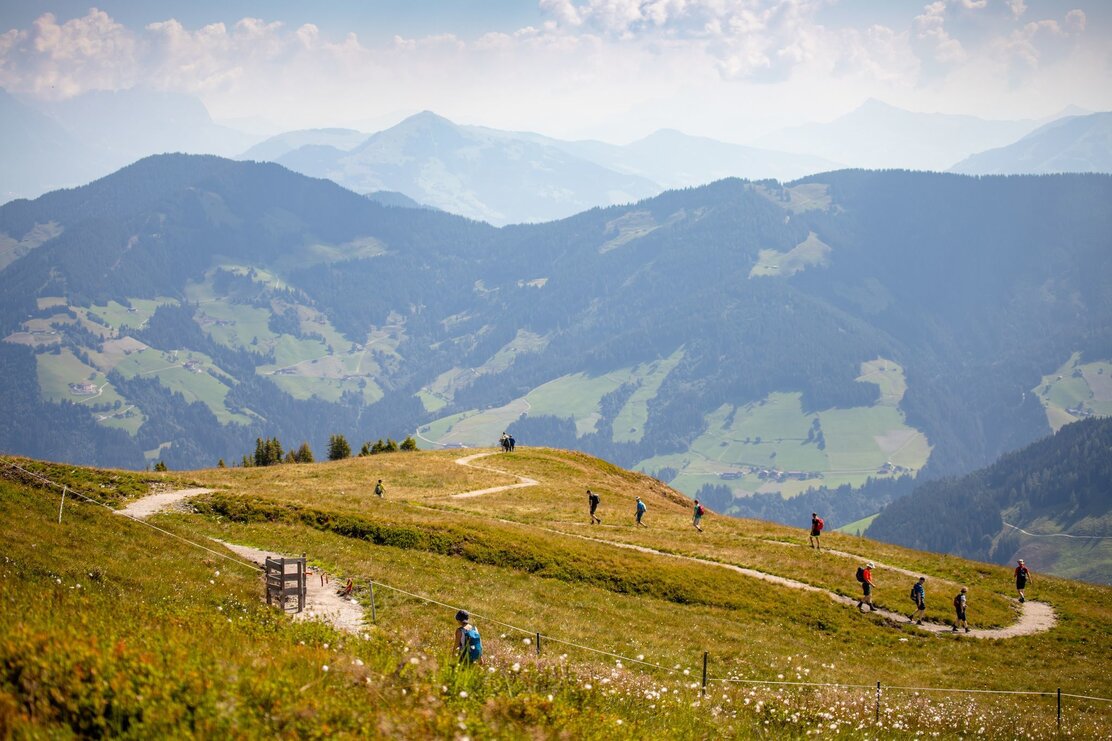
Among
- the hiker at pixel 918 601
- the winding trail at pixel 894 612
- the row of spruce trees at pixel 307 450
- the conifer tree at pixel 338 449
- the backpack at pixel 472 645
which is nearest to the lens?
the backpack at pixel 472 645

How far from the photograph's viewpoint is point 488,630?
28969 millimetres

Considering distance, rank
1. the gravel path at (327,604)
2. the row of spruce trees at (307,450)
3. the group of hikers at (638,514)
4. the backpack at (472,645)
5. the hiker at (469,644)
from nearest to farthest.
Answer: the hiker at (469,644)
the backpack at (472,645)
the gravel path at (327,604)
the group of hikers at (638,514)
the row of spruce trees at (307,450)

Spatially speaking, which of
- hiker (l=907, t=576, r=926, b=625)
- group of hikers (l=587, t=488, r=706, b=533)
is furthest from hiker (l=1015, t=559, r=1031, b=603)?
group of hikers (l=587, t=488, r=706, b=533)

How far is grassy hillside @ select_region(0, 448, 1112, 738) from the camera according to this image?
12.8 m

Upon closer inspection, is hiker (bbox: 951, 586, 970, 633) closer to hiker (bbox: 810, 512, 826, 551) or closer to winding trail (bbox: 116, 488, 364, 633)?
hiker (bbox: 810, 512, 826, 551)

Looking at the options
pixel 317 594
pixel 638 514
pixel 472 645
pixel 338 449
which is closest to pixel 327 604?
pixel 317 594

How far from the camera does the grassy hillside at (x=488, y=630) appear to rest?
1277 centimetres

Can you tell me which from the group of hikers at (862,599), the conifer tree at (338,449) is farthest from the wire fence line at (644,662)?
the conifer tree at (338,449)

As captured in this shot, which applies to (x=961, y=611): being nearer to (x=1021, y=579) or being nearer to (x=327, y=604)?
(x=1021, y=579)

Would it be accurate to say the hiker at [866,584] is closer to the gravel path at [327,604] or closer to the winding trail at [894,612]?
the winding trail at [894,612]

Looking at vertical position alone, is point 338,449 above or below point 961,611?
above

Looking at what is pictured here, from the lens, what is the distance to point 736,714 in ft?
73.7

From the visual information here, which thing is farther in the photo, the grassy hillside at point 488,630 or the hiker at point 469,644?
the hiker at point 469,644

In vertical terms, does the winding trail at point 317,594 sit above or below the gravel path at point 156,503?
below
